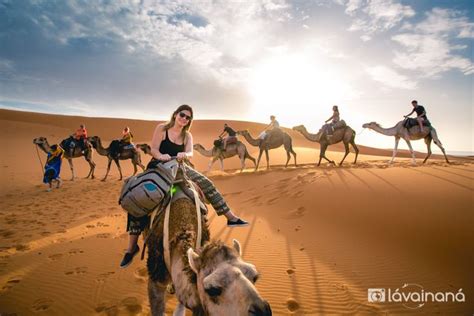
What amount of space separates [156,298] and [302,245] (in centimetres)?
387

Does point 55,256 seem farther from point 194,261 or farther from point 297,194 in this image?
point 297,194

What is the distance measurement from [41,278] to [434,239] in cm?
790

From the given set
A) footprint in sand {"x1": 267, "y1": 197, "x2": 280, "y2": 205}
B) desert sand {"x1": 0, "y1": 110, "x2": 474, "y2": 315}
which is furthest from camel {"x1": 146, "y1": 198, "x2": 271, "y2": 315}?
footprint in sand {"x1": 267, "y1": 197, "x2": 280, "y2": 205}

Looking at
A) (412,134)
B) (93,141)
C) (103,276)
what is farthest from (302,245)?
(93,141)

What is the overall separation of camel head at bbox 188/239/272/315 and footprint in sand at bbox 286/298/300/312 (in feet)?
8.17

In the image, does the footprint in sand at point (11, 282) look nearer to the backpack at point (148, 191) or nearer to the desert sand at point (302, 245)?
the desert sand at point (302, 245)

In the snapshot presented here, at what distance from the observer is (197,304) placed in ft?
6.00

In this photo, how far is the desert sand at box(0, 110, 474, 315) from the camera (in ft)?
12.6

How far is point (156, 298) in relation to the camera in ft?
8.92

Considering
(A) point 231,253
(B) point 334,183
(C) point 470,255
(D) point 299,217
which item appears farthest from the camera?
(B) point 334,183

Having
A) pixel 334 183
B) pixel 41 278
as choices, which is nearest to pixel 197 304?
pixel 41 278

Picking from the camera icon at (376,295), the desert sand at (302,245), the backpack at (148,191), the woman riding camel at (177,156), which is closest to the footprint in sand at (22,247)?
the desert sand at (302,245)

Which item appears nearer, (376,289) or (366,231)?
(376,289)

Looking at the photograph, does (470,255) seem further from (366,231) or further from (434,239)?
(366,231)
